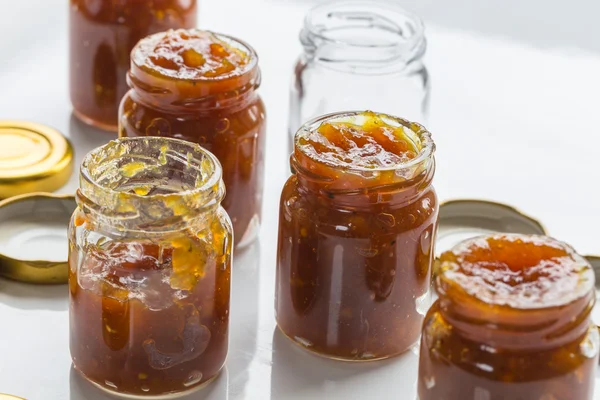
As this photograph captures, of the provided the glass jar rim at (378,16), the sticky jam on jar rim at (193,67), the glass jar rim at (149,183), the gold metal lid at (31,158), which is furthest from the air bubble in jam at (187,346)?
the glass jar rim at (378,16)

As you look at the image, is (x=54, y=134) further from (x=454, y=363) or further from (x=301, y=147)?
(x=454, y=363)

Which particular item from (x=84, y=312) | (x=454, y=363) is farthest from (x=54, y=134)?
(x=454, y=363)

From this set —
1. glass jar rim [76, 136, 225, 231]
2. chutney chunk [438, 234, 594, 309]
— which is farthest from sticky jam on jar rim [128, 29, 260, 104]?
chutney chunk [438, 234, 594, 309]

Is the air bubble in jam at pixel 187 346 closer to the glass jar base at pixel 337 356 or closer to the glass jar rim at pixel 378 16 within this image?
the glass jar base at pixel 337 356

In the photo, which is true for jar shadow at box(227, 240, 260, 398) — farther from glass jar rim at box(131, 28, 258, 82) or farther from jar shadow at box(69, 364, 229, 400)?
glass jar rim at box(131, 28, 258, 82)

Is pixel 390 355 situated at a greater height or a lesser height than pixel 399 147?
lesser

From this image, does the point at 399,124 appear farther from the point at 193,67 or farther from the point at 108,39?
the point at 108,39

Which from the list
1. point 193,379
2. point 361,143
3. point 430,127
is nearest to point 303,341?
point 193,379
